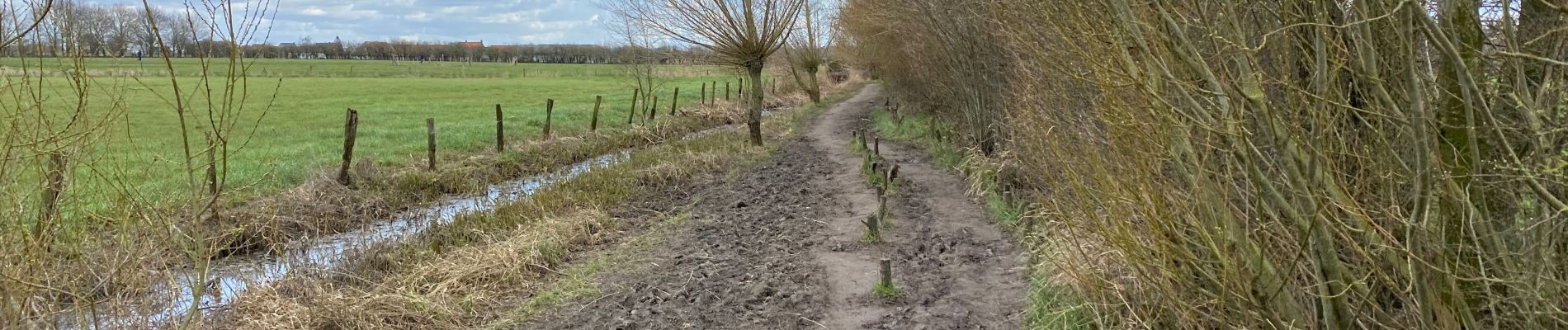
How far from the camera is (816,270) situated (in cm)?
701

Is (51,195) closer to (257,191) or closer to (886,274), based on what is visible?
(886,274)

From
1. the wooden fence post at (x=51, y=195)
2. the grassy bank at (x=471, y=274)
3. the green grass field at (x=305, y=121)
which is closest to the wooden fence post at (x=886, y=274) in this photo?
the grassy bank at (x=471, y=274)

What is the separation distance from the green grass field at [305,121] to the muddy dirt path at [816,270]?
2763mm

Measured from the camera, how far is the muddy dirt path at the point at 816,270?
595 centimetres

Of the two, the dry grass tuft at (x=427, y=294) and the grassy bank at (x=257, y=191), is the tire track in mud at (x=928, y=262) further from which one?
the grassy bank at (x=257, y=191)

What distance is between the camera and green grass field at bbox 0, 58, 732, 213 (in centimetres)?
492

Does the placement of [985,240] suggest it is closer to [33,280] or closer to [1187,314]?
[1187,314]

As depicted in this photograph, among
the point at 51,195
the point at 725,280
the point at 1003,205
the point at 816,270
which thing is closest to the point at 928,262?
the point at 816,270

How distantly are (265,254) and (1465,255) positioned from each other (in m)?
8.92

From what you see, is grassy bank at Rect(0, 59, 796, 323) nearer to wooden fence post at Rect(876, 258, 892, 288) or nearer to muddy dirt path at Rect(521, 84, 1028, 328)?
muddy dirt path at Rect(521, 84, 1028, 328)

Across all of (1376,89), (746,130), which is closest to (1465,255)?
(1376,89)

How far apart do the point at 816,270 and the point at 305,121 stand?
831 inches

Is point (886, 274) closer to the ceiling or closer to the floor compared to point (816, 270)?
closer to the ceiling

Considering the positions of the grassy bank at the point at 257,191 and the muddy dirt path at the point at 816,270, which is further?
the muddy dirt path at the point at 816,270
